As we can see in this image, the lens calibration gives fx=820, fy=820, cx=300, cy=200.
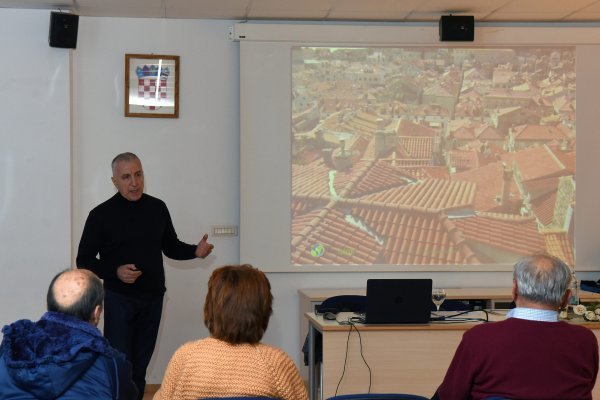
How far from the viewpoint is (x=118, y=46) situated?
6387mm

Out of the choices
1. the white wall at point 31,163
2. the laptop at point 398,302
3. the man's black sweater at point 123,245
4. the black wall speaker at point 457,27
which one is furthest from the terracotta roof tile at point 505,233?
the white wall at point 31,163

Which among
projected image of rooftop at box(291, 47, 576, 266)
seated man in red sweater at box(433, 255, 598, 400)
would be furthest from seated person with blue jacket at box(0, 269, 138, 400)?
projected image of rooftop at box(291, 47, 576, 266)

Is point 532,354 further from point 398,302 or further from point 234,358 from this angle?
point 398,302

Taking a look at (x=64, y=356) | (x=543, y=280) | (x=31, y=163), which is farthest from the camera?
(x=31, y=163)

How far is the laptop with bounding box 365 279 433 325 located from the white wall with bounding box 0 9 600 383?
2.02 m

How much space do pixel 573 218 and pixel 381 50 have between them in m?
2.09

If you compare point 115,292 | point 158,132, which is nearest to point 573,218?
point 158,132

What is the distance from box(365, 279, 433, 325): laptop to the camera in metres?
4.46

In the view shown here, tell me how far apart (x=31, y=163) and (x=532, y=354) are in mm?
4469

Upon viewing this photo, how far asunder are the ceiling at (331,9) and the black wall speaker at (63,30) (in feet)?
0.29

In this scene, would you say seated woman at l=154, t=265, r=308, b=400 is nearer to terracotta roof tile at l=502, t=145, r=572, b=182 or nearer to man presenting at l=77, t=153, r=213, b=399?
man presenting at l=77, t=153, r=213, b=399

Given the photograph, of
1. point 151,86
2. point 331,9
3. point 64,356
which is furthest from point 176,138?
point 64,356

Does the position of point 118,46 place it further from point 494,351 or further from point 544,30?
point 494,351

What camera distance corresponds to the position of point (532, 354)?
279 centimetres
